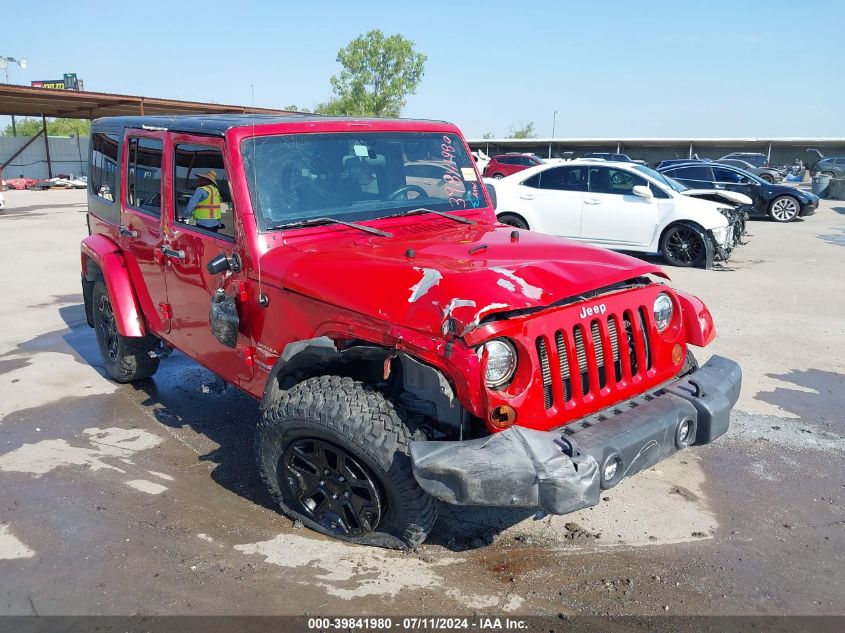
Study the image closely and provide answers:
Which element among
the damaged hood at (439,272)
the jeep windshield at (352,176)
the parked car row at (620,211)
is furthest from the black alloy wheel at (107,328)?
the parked car row at (620,211)

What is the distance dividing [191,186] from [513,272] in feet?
6.95

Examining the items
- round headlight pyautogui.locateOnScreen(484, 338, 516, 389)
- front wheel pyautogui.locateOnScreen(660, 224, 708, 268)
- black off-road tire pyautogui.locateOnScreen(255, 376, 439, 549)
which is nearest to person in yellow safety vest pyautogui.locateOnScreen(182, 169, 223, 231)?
black off-road tire pyautogui.locateOnScreen(255, 376, 439, 549)

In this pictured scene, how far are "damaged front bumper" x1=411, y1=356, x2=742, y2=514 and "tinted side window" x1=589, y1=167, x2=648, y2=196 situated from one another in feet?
29.5

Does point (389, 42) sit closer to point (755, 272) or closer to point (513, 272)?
point (755, 272)

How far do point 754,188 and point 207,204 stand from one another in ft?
58.7

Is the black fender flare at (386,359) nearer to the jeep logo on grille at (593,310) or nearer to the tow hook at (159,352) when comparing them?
the jeep logo on grille at (593,310)

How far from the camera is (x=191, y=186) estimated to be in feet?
13.9

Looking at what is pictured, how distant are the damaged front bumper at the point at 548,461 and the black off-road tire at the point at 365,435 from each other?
0.20m

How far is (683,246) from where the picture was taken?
11.4 m

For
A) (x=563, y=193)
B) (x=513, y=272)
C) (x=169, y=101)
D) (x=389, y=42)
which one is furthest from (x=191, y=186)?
(x=389, y=42)

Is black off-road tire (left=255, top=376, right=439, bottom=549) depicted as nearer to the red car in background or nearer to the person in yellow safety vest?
the person in yellow safety vest

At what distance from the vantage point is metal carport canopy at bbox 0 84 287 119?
78.8 ft

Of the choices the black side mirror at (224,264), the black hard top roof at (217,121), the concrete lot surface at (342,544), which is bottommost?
the concrete lot surface at (342,544)

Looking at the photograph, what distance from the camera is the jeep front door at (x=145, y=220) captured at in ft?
15.1
